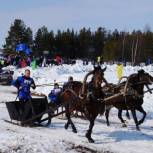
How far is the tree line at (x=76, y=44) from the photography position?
107125 mm

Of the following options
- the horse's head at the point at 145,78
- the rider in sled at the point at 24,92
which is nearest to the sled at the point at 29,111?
the rider in sled at the point at 24,92

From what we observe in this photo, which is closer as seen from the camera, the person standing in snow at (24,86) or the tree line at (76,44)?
the person standing in snow at (24,86)

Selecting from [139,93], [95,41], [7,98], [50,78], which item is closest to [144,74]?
[139,93]

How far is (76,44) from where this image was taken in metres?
122

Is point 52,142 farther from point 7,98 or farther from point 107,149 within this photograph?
point 7,98

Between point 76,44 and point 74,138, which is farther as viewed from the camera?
point 76,44

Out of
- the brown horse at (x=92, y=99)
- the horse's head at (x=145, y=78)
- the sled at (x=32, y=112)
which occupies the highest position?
the horse's head at (x=145, y=78)

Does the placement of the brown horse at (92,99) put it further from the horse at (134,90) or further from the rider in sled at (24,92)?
the horse at (134,90)

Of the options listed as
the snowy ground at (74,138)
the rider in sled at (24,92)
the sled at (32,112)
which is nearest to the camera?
the snowy ground at (74,138)

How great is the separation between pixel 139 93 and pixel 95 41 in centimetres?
11593

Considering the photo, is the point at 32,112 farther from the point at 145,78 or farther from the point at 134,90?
the point at 145,78

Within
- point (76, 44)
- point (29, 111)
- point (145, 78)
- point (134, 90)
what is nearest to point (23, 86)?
point (29, 111)

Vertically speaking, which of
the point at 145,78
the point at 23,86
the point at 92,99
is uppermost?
the point at 145,78

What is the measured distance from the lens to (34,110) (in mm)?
17016
